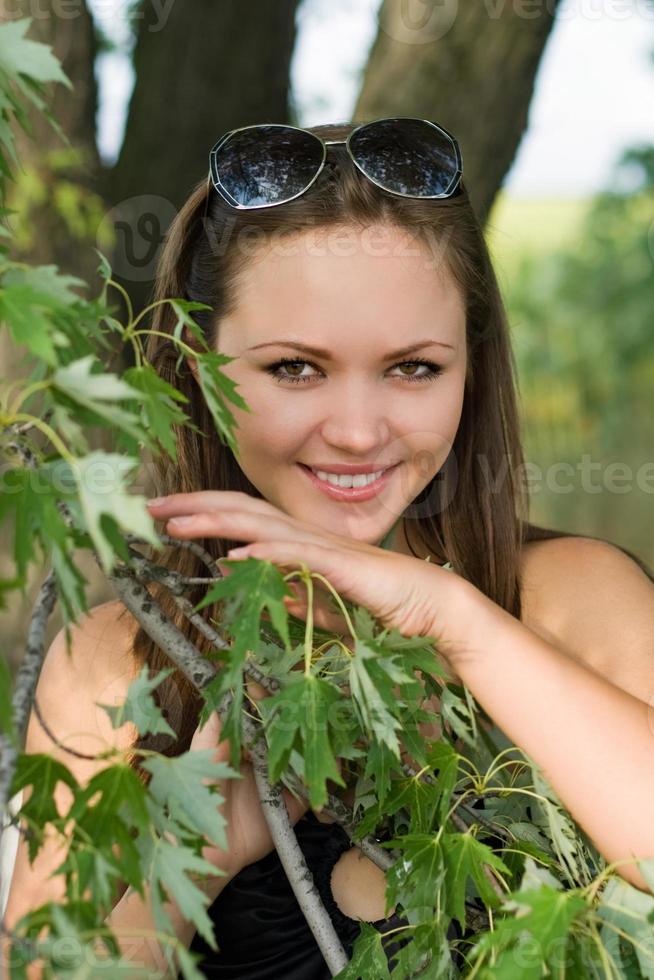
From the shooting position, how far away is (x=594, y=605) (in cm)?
232

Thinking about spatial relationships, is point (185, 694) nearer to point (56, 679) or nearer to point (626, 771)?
point (56, 679)

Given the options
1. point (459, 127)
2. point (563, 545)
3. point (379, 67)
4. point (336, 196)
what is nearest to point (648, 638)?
point (563, 545)

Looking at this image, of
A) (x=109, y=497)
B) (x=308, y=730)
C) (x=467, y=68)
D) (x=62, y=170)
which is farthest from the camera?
(x=467, y=68)

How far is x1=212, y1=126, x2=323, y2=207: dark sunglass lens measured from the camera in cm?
213

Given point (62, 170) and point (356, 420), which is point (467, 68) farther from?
point (356, 420)

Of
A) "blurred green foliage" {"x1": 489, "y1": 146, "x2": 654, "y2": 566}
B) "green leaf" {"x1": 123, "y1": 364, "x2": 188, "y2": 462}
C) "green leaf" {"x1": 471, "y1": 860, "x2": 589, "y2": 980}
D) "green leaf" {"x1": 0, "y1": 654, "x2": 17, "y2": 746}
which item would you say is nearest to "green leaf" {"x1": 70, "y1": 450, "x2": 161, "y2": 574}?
"green leaf" {"x1": 0, "y1": 654, "x2": 17, "y2": 746}

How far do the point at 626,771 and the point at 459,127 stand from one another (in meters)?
2.79

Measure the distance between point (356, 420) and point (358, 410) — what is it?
0.06 ft

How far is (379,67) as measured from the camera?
3.94 metres

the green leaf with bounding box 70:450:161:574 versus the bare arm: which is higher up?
the green leaf with bounding box 70:450:161:574

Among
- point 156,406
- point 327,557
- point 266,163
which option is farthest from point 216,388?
point 266,163

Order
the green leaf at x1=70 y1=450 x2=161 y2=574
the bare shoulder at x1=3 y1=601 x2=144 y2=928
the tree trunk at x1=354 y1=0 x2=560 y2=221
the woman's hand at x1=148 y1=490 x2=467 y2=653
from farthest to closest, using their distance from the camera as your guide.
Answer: the tree trunk at x1=354 y1=0 x2=560 y2=221, the bare shoulder at x1=3 y1=601 x2=144 y2=928, the woman's hand at x1=148 y1=490 x2=467 y2=653, the green leaf at x1=70 y1=450 x2=161 y2=574

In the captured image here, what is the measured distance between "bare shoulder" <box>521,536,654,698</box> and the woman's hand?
0.79m

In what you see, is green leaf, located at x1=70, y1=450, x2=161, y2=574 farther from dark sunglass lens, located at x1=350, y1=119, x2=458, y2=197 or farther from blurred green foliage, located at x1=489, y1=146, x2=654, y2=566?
blurred green foliage, located at x1=489, y1=146, x2=654, y2=566
